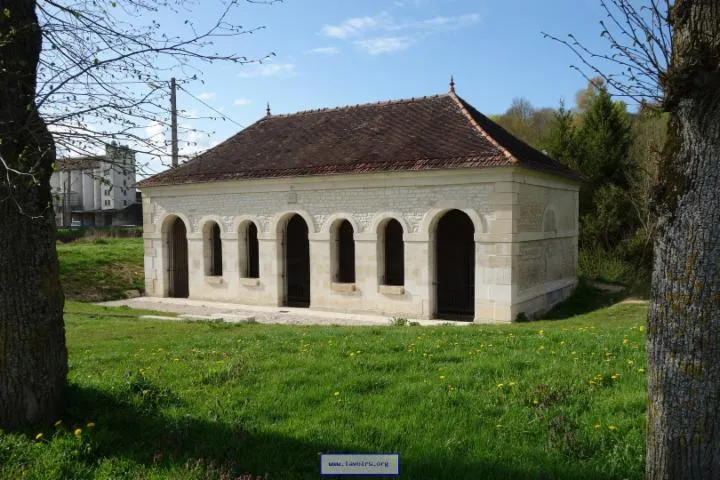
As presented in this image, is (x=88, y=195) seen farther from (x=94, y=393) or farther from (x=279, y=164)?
(x=94, y=393)

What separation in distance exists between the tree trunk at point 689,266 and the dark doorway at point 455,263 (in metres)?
14.1

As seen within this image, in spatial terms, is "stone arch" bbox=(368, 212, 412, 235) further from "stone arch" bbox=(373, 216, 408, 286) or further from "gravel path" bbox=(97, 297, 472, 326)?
"gravel path" bbox=(97, 297, 472, 326)

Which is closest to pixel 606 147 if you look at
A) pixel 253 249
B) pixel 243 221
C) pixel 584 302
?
pixel 584 302

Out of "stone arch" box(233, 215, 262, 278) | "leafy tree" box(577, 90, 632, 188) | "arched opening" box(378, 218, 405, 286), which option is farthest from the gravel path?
"leafy tree" box(577, 90, 632, 188)

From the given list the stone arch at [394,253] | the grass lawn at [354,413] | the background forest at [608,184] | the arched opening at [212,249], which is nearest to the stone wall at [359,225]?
the arched opening at [212,249]

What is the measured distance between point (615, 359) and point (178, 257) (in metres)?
17.5

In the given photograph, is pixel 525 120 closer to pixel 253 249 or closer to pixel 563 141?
pixel 563 141

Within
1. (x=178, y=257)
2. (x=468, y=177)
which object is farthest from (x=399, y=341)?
(x=178, y=257)

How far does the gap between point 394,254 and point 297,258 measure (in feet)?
12.8

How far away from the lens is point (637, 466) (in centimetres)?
374

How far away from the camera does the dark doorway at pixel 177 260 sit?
2030cm

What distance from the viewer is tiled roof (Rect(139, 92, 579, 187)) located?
14.6 m

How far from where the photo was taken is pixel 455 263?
1781 cm

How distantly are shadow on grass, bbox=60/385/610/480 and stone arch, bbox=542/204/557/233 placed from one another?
1314 centimetres
